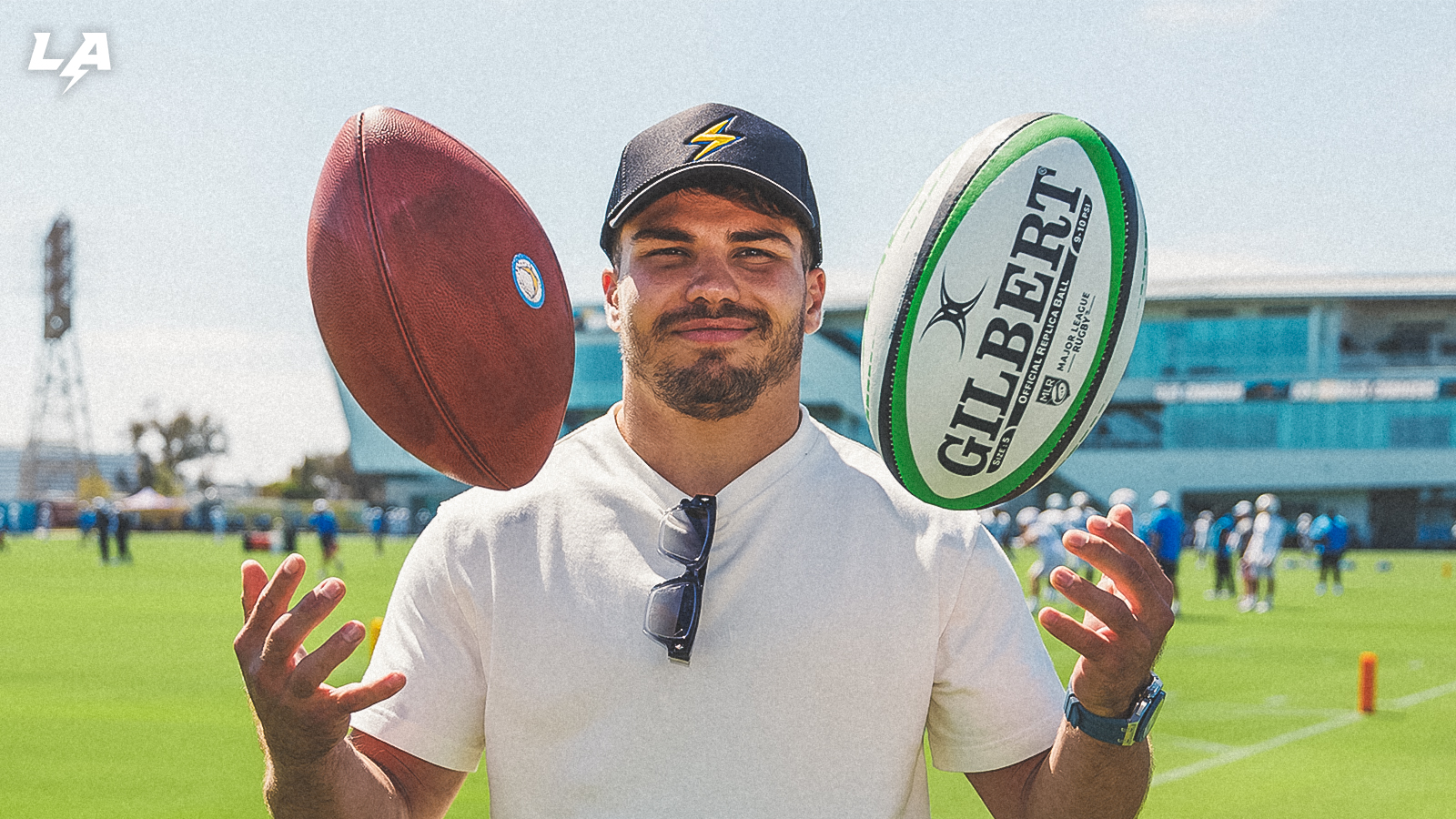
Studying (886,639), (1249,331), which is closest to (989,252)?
(886,639)

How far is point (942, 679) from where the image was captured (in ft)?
7.15

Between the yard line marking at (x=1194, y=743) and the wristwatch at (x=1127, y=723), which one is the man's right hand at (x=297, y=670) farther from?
the yard line marking at (x=1194, y=743)

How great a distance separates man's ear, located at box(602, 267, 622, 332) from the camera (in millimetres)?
2217

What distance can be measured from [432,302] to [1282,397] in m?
48.4

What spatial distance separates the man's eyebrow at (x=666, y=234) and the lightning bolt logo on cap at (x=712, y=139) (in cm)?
12

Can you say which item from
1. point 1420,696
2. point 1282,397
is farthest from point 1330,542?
point 1282,397

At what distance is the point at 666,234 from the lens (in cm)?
214

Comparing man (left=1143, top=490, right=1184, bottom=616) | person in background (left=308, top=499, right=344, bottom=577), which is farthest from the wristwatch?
person in background (left=308, top=499, right=344, bottom=577)

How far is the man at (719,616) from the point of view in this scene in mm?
2020

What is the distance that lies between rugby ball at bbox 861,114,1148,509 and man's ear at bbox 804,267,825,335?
342mm

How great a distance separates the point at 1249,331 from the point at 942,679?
1900 inches

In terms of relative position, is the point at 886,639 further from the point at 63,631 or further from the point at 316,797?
the point at 63,631

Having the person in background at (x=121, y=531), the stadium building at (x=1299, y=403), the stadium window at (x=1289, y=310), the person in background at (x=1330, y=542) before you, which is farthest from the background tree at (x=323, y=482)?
the person in background at (x=1330, y=542)

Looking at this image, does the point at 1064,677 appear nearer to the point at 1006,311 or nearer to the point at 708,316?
the point at 1006,311
